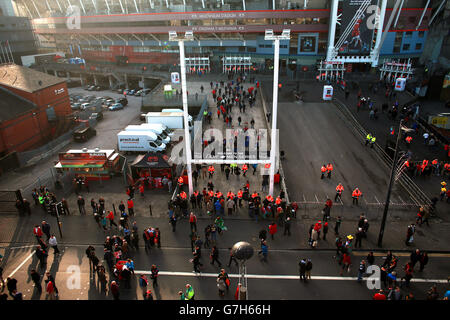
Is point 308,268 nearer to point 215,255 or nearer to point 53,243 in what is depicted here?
point 215,255

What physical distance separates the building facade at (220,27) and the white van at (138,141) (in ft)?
110

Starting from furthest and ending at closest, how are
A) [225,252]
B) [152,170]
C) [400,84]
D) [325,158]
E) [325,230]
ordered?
[400,84]
[325,158]
[152,170]
[325,230]
[225,252]

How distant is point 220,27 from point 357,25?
21903 mm

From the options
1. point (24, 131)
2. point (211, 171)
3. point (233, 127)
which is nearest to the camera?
point (211, 171)

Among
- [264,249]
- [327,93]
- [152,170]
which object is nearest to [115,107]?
[152,170]

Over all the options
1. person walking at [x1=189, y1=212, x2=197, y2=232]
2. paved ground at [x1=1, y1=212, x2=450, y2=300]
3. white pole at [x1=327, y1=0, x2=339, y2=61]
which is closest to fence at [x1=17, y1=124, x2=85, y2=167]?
paved ground at [x1=1, y1=212, x2=450, y2=300]

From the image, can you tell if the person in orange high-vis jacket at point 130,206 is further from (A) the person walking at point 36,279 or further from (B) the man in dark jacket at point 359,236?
(B) the man in dark jacket at point 359,236

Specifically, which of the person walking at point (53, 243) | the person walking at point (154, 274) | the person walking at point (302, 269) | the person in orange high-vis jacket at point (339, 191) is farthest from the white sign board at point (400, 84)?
the person walking at point (53, 243)

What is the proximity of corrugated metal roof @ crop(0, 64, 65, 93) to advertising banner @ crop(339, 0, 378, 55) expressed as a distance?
39624mm

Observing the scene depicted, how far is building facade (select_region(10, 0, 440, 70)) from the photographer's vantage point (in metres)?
51.2

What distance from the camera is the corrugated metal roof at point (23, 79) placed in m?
32.0

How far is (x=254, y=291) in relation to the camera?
12.8 meters

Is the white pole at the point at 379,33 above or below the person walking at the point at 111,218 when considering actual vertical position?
above

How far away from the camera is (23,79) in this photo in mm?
33719
